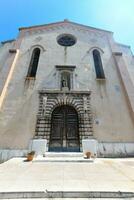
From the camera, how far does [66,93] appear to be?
8797 mm

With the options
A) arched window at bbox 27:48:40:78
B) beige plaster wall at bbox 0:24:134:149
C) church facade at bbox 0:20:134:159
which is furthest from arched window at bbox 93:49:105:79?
arched window at bbox 27:48:40:78

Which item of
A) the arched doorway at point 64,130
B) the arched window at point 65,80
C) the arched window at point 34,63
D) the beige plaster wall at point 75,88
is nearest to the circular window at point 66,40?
the beige plaster wall at point 75,88

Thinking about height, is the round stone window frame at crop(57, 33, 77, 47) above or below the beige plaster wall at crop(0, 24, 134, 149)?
above

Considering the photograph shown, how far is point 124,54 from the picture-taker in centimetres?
1163

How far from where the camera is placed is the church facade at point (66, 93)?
299 inches

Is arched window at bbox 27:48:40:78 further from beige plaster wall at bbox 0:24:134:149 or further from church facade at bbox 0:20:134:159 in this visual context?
beige plaster wall at bbox 0:24:134:149

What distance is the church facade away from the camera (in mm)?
7598

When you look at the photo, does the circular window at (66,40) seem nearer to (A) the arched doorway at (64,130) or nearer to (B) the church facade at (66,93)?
(B) the church facade at (66,93)

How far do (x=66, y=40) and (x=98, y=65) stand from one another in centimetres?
390

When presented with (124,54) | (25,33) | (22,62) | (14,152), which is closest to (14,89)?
(22,62)

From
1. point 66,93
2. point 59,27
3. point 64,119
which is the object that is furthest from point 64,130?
point 59,27

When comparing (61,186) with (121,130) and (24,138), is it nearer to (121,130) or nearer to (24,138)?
(24,138)

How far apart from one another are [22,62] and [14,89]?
8.13ft

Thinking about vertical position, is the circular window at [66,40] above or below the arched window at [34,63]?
above
